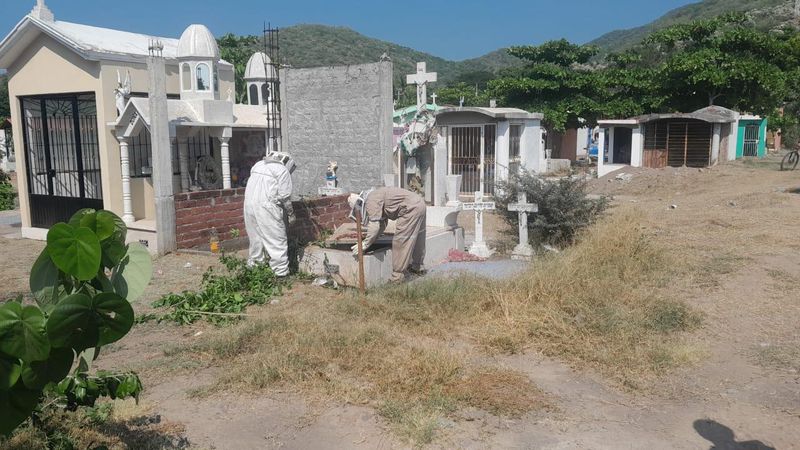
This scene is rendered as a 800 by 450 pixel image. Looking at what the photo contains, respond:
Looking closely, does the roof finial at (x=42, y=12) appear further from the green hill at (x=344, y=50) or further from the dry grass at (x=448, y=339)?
the green hill at (x=344, y=50)

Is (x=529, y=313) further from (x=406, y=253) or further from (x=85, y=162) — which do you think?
(x=85, y=162)

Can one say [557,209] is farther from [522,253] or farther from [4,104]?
[4,104]

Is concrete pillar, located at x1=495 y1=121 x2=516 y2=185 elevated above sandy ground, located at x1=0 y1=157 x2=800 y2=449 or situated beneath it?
elevated above

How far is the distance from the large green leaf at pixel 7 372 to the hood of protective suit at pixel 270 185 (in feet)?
20.2

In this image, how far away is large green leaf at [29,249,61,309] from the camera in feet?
8.78

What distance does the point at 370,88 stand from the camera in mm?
11820

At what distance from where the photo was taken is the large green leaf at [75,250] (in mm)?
2502

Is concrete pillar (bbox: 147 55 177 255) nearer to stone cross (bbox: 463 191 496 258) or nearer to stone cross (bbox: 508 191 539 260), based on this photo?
stone cross (bbox: 463 191 496 258)

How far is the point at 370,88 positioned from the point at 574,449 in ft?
28.7

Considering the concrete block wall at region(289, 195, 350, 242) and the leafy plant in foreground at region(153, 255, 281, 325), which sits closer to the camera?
the leafy plant in foreground at region(153, 255, 281, 325)

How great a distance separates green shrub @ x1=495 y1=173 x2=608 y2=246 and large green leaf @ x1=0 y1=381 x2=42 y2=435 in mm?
8564

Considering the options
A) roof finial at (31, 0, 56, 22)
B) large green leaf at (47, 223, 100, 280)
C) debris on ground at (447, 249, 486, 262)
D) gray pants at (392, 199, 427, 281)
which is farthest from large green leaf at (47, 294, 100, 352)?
roof finial at (31, 0, 56, 22)

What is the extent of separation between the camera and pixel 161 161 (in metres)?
10.2

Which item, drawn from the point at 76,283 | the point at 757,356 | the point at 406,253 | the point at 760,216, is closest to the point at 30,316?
the point at 76,283
